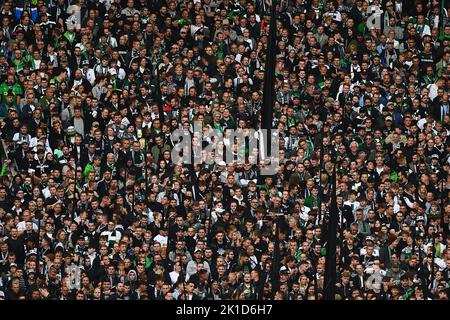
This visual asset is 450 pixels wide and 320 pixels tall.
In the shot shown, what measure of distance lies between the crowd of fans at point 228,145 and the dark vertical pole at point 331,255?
0.93 feet

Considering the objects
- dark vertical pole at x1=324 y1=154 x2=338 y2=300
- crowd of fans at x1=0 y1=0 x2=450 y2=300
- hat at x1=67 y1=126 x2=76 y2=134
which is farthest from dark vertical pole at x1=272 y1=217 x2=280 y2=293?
hat at x1=67 y1=126 x2=76 y2=134

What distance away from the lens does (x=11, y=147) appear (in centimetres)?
3095

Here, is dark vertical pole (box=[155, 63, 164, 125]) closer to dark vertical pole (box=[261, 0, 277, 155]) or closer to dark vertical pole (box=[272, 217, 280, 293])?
dark vertical pole (box=[261, 0, 277, 155])

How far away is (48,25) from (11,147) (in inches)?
108

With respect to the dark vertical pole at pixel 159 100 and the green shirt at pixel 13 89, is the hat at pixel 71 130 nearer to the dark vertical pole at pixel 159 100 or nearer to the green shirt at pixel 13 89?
the green shirt at pixel 13 89

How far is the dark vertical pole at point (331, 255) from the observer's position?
94.0 ft

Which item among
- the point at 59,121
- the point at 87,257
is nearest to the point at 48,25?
the point at 59,121

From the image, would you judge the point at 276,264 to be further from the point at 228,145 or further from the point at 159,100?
the point at 159,100

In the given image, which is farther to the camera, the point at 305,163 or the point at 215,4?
the point at 215,4

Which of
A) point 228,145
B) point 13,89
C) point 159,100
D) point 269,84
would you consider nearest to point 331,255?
point 269,84

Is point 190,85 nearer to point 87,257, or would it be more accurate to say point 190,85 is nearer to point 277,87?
point 277,87

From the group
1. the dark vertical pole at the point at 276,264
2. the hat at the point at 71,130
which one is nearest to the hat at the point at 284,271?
the dark vertical pole at the point at 276,264

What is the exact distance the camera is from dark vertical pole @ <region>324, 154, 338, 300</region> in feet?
94.0

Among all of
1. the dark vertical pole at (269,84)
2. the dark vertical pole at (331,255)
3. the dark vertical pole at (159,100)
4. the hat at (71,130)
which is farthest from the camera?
the dark vertical pole at (159,100)
